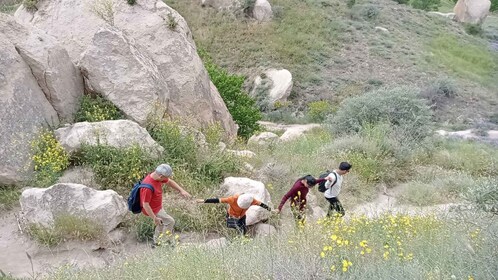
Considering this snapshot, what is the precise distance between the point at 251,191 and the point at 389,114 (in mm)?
7420

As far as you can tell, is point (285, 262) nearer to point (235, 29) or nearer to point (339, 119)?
point (339, 119)

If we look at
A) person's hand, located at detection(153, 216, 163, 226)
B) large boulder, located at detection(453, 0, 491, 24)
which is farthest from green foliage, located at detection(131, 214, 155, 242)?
large boulder, located at detection(453, 0, 491, 24)

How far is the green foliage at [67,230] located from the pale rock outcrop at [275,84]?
58.3 feet

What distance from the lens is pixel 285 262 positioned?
168 inches

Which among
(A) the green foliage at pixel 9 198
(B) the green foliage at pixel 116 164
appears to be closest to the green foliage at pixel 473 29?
(B) the green foliage at pixel 116 164

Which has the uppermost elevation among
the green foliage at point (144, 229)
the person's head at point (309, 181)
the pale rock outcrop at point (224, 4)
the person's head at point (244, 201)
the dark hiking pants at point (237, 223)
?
the person's head at point (309, 181)

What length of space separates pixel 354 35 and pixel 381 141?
63.0ft

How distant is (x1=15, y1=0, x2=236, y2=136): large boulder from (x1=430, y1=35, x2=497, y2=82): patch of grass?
2102cm

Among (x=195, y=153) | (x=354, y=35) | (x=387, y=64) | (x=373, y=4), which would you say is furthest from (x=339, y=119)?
(x=373, y=4)

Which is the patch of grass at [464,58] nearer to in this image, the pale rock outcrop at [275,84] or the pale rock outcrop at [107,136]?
the pale rock outcrop at [275,84]

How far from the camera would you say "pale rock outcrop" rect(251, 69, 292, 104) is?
83.1 feet

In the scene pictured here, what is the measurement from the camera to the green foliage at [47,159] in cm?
870

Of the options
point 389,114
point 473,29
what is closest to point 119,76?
point 389,114

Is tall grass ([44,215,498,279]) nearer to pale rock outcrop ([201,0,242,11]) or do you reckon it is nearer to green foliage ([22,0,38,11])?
green foliage ([22,0,38,11])
